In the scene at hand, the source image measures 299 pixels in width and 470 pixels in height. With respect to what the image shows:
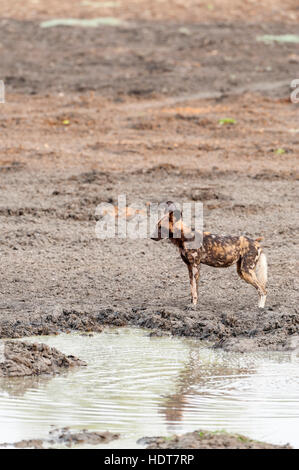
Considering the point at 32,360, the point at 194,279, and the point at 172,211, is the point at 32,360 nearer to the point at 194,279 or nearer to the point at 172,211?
the point at 172,211

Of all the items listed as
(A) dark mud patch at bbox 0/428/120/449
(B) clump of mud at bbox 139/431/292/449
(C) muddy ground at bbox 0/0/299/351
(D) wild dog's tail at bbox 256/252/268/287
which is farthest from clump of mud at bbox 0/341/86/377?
(D) wild dog's tail at bbox 256/252/268/287

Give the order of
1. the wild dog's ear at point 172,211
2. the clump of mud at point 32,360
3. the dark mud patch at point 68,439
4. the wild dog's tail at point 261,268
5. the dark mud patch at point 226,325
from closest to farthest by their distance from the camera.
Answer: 1. the dark mud patch at point 68,439
2. the clump of mud at point 32,360
3. the dark mud patch at point 226,325
4. the wild dog's ear at point 172,211
5. the wild dog's tail at point 261,268

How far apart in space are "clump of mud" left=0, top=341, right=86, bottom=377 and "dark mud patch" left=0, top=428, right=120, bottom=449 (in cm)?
145

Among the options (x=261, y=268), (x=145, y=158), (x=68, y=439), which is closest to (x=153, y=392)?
(x=68, y=439)

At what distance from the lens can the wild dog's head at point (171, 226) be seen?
30.8 ft

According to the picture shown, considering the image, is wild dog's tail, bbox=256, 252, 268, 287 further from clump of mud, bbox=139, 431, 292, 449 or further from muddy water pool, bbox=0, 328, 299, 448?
clump of mud, bbox=139, 431, 292, 449

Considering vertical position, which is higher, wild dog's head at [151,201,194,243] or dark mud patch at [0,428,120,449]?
wild dog's head at [151,201,194,243]

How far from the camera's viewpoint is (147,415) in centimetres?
739

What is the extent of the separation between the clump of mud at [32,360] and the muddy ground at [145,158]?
873 mm

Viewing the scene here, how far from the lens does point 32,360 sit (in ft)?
27.6

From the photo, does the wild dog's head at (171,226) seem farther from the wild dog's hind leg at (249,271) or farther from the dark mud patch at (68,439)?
the dark mud patch at (68,439)

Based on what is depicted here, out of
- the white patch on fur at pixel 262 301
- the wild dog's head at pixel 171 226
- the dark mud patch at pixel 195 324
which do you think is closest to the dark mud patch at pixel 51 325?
the dark mud patch at pixel 195 324

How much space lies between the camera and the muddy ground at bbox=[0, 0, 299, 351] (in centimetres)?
1017

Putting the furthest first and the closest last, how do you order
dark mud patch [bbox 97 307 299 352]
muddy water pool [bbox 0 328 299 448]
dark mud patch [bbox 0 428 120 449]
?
dark mud patch [bbox 97 307 299 352] < muddy water pool [bbox 0 328 299 448] < dark mud patch [bbox 0 428 120 449]
